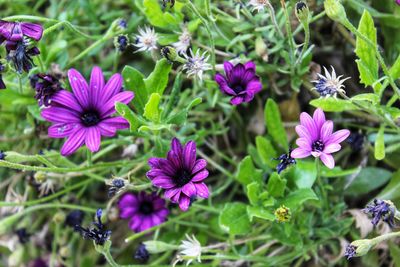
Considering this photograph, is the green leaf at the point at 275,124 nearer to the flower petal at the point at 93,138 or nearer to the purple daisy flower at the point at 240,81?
the purple daisy flower at the point at 240,81

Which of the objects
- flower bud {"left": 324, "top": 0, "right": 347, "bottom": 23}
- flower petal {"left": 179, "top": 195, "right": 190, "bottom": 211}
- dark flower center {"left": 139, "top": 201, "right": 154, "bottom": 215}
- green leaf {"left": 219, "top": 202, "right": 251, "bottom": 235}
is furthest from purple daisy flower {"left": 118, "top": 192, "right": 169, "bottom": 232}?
flower bud {"left": 324, "top": 0, "right": 347, "bottom": 23}

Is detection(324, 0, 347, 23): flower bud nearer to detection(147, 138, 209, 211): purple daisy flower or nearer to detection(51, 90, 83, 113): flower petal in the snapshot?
detection(147, 138, 209, 211): purple daisy flower

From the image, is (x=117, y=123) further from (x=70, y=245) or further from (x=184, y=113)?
(x=70, y=245)

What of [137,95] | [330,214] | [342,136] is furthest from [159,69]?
[330,214]

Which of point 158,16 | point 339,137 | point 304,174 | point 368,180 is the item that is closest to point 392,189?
point 368,180

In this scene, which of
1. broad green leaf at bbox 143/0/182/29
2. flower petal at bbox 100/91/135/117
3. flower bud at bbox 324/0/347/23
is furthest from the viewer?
broad green leaf at bbox 143/0/182/29
